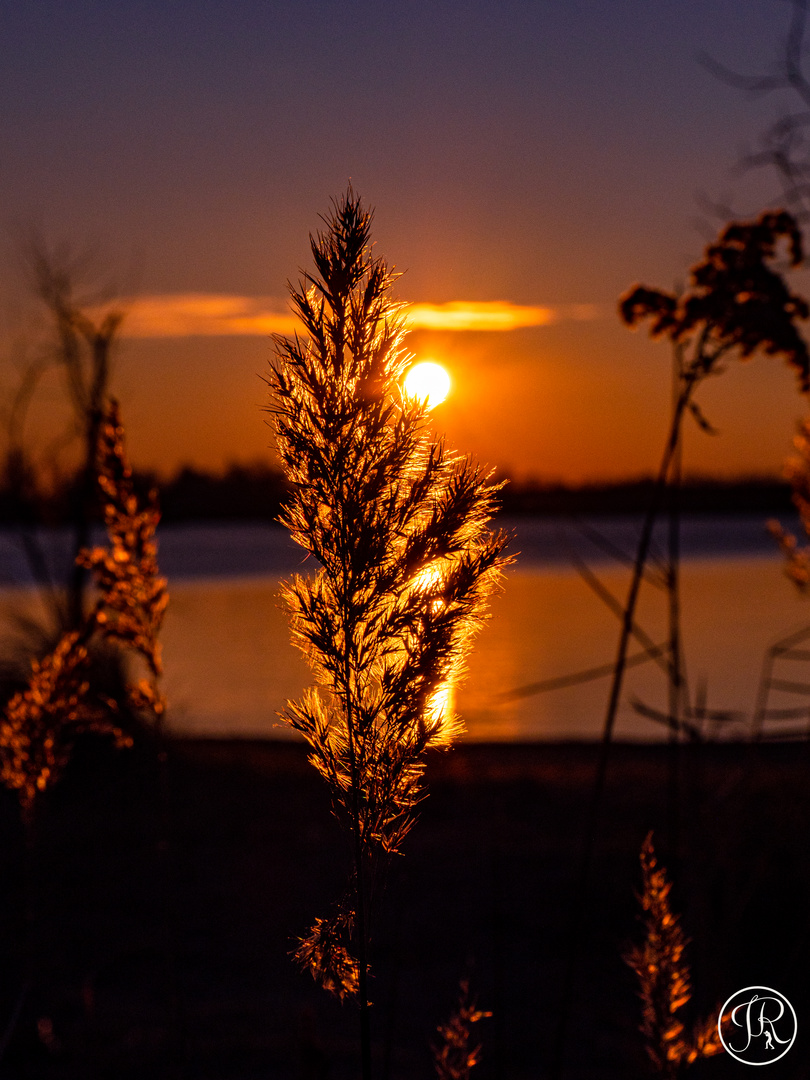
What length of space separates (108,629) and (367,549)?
122 cm

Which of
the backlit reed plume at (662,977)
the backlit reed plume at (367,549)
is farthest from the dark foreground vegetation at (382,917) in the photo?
the backlit reed plume at (662,977)

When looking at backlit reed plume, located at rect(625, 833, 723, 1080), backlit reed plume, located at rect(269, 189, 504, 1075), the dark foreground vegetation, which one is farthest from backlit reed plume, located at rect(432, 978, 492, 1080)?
backlit reed plume, located at rect(269, 189, 504, 1075)

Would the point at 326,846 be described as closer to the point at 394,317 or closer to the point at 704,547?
the point at 394,317

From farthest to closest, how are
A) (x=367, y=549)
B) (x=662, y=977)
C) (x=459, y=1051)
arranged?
(x=459, y=1051) < (x=662, y=977) < (x=367, y=549)

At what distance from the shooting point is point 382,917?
2.35m

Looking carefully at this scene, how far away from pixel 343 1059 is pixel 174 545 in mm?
90946

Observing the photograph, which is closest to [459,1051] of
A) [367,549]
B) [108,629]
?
[367,549]

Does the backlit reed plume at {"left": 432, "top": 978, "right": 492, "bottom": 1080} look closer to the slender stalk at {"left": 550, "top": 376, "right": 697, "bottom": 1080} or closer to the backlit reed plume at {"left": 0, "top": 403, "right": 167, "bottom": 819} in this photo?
the slender stalk at {"left": 550, "top": 376, "right": 697, "bottom": 1080}

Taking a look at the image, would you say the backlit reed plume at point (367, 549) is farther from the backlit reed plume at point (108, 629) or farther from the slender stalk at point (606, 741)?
the backlit reed plume at point (108, 629)

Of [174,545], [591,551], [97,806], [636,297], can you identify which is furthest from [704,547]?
[636,297]

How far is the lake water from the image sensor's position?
17312 millimetres

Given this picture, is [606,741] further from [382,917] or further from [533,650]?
[533,650]

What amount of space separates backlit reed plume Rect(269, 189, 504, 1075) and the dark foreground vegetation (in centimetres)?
10

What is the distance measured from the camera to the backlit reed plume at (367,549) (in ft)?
4.23
